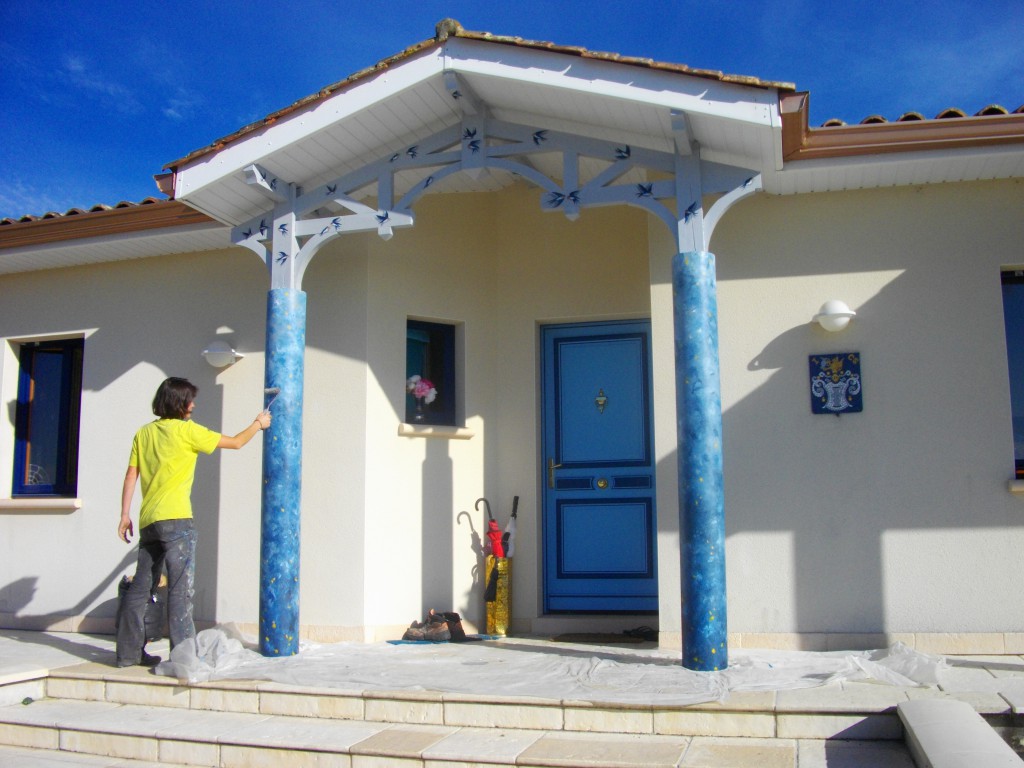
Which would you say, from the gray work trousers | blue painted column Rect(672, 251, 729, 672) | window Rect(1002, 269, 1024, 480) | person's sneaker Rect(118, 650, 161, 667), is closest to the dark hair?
the gray work trousers

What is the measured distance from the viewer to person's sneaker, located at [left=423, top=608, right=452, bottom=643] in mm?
6750

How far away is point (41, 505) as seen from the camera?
26.1 ft

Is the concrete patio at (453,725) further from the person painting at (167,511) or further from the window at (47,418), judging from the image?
the window at (47,418)

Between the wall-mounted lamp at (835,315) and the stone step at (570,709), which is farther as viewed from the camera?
the wall-mounted lamp at (835,315)

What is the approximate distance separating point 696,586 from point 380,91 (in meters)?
3.51

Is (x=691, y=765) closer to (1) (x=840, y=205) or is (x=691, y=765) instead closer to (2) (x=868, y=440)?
(2) (x=868, y=440)

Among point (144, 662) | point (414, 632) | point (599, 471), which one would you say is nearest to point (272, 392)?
point (144, 662)

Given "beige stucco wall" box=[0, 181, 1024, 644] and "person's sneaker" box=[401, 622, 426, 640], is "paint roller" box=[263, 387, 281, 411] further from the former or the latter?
"person's sneaker" box=[401, 622, 426, 640]

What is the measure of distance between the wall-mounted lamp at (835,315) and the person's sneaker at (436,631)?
3.44m

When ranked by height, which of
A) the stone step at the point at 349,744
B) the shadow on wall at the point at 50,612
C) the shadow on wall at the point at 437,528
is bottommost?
the stone step at the point at 349,744

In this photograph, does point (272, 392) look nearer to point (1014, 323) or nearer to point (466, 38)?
point (466, 38)

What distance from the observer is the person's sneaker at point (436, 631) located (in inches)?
266

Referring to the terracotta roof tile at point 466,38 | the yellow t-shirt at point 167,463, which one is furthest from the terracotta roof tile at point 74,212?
the yellow t-shirt at point 167,463

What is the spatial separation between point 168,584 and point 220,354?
7.36 feet
